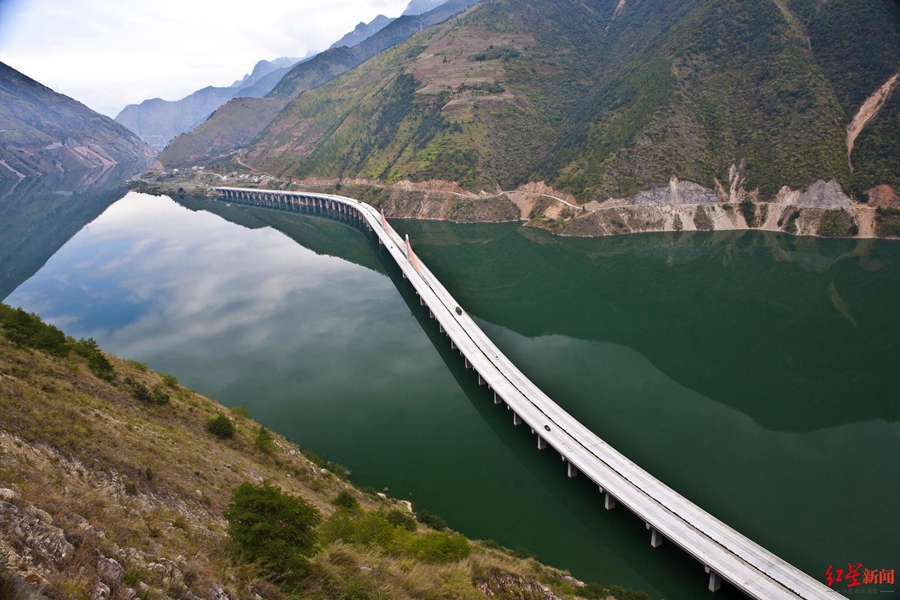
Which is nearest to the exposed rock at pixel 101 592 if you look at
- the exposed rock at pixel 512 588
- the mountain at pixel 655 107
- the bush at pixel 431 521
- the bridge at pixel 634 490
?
the exposed rock at pixel 512 588

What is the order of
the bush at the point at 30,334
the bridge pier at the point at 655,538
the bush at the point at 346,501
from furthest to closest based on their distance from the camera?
the bridge pier at the point at 655,538 < the bush at the point at 30,334 < the bush at the point at 346,501

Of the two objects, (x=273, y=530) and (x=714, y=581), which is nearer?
(x=273, y=530)

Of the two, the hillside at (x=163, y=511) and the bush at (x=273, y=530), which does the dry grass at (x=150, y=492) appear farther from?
the bush at (x=273, y=530)

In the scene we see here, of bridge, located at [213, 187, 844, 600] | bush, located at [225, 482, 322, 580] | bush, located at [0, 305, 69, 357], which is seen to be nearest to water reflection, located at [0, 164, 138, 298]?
bush, located at [0, 305, 69, 357]

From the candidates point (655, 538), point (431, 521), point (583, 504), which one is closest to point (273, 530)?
point (431, 521)

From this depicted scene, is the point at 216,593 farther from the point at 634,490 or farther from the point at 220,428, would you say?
the point at 634,490

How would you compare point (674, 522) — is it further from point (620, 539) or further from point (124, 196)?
point (124, 196)
